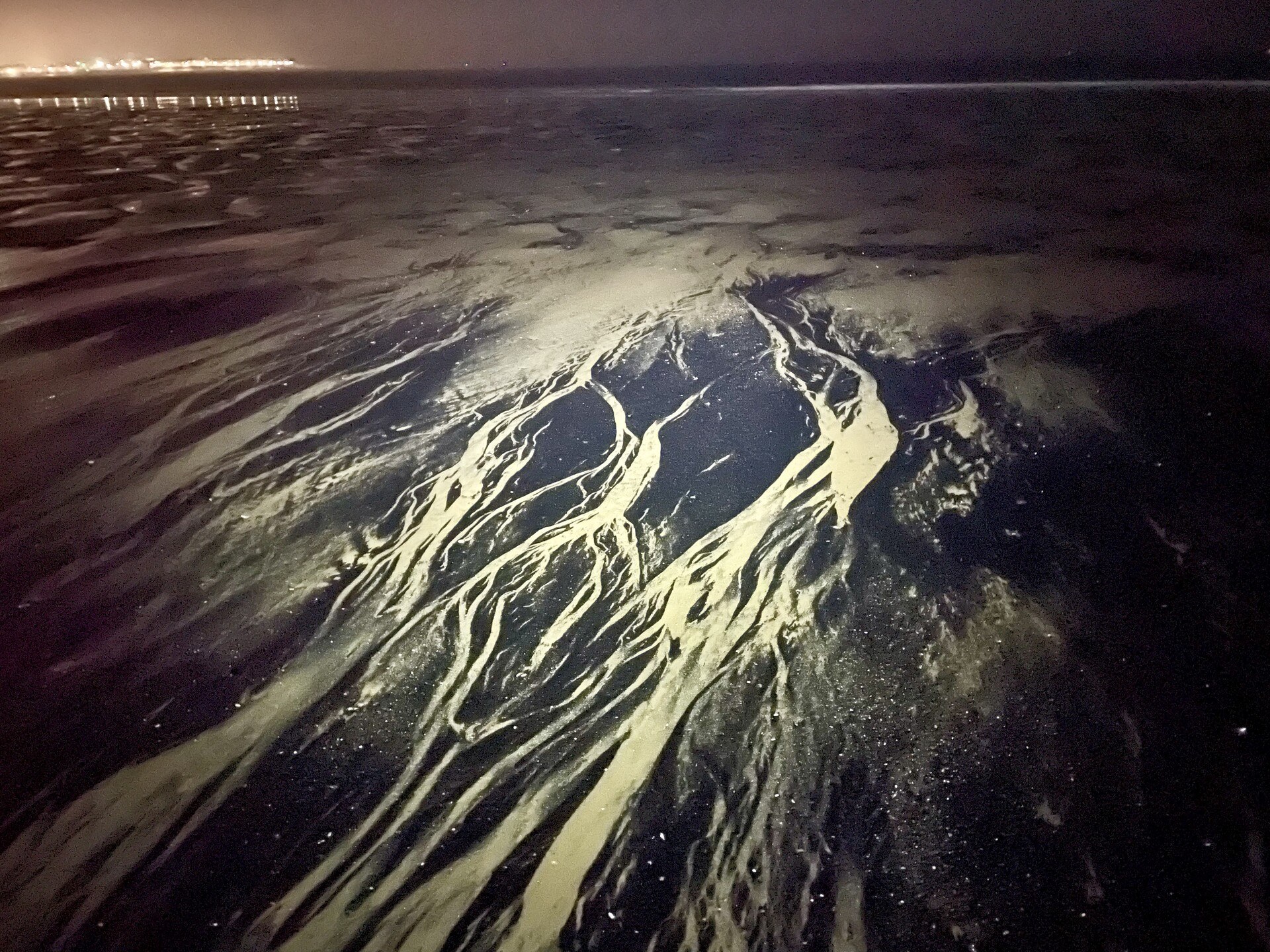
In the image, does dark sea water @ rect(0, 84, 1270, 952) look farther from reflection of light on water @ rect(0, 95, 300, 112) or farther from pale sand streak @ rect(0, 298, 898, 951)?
reflection of light on water @ rect(0, 95, 300, 112)

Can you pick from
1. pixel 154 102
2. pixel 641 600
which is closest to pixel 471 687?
pixel 641 600

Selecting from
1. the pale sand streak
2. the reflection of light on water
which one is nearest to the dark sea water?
the pale sand streak

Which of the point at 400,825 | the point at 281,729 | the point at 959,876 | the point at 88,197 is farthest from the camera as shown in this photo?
the point at 88,197

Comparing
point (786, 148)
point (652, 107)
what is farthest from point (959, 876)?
point (652, 107)

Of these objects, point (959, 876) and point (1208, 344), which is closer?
point (959, 876)

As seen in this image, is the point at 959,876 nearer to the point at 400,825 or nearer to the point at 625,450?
the point at 400,825

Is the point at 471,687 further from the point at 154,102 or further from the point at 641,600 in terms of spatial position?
the point at 154,102

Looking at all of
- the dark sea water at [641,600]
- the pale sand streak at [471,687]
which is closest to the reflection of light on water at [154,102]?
the dark sea water at [641,600]
